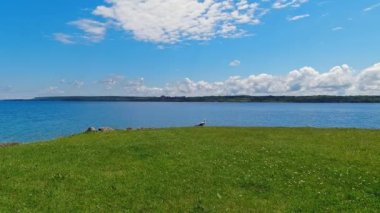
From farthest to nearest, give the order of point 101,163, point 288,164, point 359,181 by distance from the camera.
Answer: point 101,163, point 288,164, point 359,181

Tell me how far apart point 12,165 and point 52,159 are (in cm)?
301

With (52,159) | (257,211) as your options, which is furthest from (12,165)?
(257,211)

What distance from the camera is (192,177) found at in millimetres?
22625

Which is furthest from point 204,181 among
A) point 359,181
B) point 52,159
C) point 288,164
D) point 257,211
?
point 52,159

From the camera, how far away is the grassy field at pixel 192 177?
1812 cm

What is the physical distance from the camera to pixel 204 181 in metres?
21.9

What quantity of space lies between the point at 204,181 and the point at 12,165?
14.1 meters

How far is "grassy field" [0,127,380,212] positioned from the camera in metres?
18.1

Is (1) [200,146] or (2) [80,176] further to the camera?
(1) [200,146]

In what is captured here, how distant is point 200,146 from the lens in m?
33.2

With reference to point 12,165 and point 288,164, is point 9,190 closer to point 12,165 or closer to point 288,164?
point 12,165

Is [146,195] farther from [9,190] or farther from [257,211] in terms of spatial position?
[9,190]

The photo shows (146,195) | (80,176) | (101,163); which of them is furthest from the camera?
(101,163)

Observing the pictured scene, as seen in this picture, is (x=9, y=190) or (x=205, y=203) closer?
(x=205, y=203)
